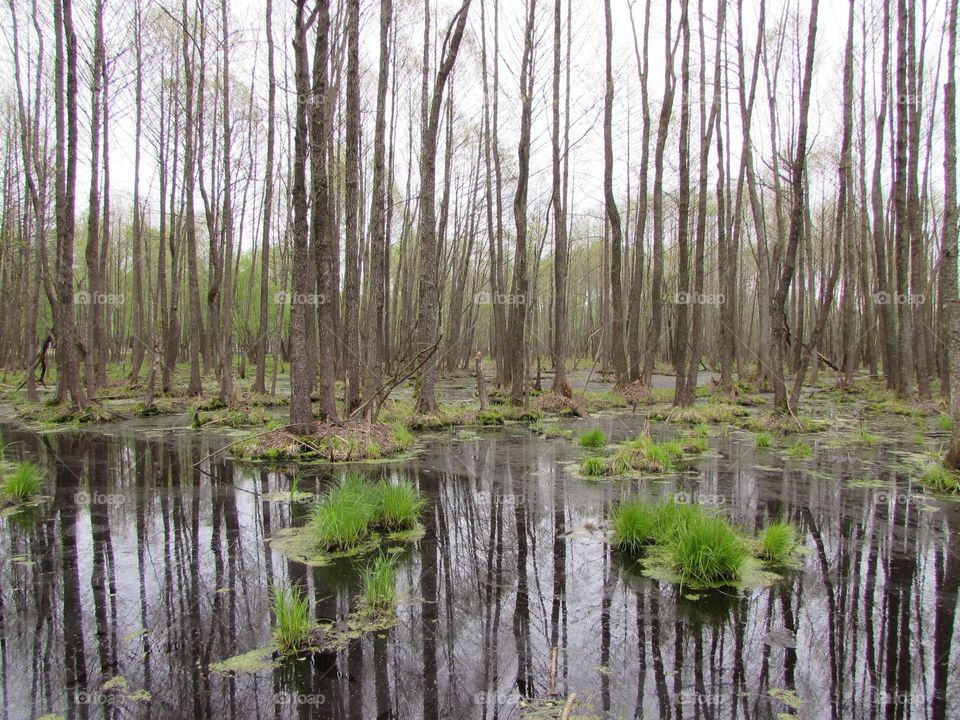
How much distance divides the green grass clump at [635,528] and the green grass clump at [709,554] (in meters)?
0.47

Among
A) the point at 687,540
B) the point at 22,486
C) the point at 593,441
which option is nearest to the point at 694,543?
the point at 687,540

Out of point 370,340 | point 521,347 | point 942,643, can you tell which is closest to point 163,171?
point 370,340

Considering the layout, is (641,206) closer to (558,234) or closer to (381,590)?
(558,234)

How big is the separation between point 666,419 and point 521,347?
11.2 ft

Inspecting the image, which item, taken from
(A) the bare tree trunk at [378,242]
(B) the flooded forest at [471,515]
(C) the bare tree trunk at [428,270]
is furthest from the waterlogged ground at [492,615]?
(C) the bare tree trunk at [428,270]

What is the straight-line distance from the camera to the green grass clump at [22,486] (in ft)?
21.3

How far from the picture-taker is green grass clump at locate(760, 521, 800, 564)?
4.74 metres

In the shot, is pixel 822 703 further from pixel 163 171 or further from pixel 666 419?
pixel 163 171

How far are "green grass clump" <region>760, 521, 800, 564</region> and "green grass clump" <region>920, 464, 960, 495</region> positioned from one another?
3.21 meters

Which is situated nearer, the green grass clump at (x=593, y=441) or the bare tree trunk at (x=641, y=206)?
the green grass clump at (x=593, y=441)

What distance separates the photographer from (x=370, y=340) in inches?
474

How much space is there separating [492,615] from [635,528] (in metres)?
1.71

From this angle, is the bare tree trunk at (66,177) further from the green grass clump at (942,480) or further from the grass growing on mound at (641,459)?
the green grass clump at (942,480)

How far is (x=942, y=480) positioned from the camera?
6816 millimetres
